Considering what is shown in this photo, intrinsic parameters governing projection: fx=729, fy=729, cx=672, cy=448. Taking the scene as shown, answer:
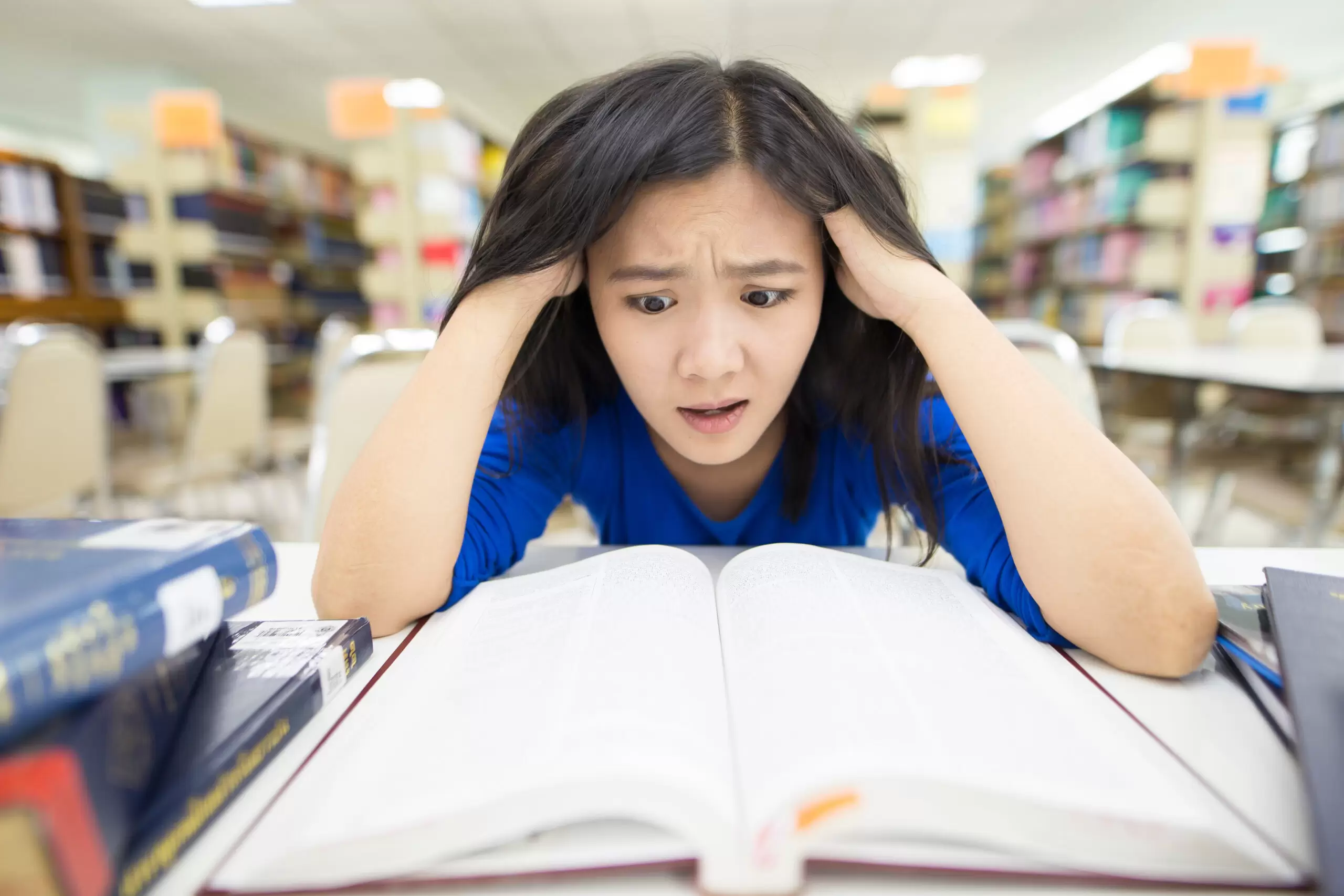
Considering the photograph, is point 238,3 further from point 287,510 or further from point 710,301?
point 710,301

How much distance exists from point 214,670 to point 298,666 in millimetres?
47

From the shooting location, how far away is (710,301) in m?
0.63

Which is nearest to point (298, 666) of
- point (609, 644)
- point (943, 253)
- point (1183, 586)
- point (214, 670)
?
point (214, 670)

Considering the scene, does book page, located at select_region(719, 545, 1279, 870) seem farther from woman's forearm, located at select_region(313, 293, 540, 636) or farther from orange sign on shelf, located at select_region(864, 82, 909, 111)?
orange sign on shelf, located at select_region(864, 82, 909, 111)

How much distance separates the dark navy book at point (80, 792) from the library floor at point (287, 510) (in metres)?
1.33

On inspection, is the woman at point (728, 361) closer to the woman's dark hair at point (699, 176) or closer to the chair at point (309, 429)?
the woman's dark hair at point (699, 176)

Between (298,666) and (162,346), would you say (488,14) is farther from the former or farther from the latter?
(298,666)

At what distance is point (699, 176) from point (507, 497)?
367 mm

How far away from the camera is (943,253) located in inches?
157

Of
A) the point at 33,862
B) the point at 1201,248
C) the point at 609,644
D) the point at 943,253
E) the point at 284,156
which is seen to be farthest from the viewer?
the point at 284,156

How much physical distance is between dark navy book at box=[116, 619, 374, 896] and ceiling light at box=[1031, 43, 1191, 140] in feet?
14.6

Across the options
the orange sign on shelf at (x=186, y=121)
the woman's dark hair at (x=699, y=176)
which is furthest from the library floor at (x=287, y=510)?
A: the orange sign on shelf at (x=186, y=121)

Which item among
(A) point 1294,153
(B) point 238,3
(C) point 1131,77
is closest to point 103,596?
(C) point 1131,77

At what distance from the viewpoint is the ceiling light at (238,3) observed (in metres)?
4.48
